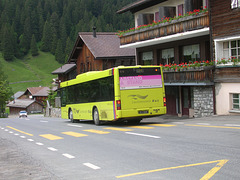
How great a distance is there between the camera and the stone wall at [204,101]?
23.5 metres

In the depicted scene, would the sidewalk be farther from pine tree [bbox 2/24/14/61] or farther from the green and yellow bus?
pine tree [bbox 2/24/14/61]

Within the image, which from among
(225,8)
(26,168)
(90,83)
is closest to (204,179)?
(26,168)

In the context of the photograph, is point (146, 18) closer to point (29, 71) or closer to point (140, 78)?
point (140, 78)

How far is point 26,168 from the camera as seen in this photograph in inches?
346

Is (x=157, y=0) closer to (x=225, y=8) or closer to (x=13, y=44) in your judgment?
(x=225, y=8)

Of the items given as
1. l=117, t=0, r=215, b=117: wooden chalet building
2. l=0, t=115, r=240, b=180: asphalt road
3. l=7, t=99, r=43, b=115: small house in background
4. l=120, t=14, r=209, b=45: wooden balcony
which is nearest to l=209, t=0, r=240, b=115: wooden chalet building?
l=117, t=0, r=215, b=117: wooden chalet building

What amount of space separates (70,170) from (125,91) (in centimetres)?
1027

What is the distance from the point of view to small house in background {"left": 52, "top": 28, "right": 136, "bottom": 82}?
4400 centimetres

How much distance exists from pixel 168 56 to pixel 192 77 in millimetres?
6752

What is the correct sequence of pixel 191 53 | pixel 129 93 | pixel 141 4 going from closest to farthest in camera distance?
pixel 129 93 < pixel 191 53 < pixel 141 4

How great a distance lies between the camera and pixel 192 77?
24594 millimetres

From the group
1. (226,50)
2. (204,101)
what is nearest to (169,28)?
(226,50)

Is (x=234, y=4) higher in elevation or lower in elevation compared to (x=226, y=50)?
higher

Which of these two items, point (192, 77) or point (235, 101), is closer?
point (235, 101)
